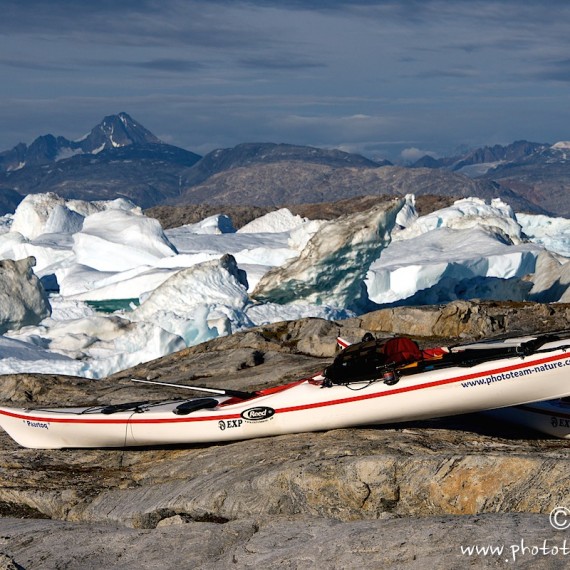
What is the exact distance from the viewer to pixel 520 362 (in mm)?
10875

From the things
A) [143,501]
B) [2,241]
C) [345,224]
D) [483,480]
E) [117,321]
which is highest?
[483,480]

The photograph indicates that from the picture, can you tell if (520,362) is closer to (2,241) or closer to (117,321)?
(117,321)

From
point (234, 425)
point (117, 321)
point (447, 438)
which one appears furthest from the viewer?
point (117, 321)

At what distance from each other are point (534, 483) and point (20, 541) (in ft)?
15.6

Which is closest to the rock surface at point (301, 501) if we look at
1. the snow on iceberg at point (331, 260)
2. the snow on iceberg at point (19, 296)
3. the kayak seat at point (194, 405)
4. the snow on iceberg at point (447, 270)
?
the kayak seat at point (194, 405)

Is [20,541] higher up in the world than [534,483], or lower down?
lower down

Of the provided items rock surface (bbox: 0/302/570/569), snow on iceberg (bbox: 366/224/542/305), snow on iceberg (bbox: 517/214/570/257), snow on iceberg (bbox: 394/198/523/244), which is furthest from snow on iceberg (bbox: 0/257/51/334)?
snow on iceberg (bbox: 517/214/570/257)

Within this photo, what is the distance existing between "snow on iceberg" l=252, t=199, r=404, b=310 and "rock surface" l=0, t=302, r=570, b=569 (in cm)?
2446

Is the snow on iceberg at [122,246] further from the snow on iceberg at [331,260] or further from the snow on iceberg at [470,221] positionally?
the snow on iceberg at [470,221]

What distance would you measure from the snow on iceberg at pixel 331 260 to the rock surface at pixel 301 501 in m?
24.5

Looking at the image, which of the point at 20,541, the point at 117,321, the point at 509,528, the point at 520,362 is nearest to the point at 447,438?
the point at 520,362

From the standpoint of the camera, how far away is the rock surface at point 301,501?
24.4 ft

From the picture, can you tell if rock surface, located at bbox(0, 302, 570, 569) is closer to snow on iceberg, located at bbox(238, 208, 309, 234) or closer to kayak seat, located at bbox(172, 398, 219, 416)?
kayak seat, located at bbox(172, 398, 219, 416)

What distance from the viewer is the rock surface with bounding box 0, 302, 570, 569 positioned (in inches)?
293
